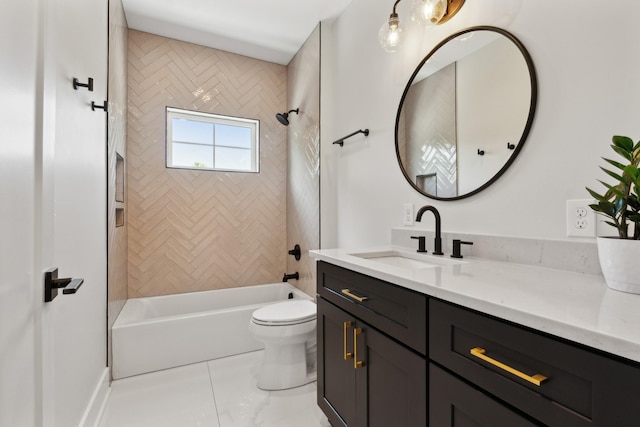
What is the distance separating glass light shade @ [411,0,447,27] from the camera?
4.76 feet

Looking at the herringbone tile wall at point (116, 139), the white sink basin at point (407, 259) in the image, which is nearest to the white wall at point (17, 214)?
the white sink basin at point (407, 259)

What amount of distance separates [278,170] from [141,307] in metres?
1.84

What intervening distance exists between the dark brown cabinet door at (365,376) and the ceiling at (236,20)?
2.27 m

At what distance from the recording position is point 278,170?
3.34 meters

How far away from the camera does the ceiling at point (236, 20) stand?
2.34m

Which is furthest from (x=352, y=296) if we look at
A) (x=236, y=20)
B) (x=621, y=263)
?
(x=236, y=20)

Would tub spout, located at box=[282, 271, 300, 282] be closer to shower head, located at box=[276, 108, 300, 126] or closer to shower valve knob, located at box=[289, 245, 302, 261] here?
shower valve knob, located at box=[289, 245, 302, 261]

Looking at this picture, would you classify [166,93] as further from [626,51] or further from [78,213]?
[626,51]

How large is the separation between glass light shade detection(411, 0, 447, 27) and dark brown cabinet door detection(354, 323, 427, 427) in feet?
4.91

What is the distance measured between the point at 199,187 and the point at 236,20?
5.01 feet

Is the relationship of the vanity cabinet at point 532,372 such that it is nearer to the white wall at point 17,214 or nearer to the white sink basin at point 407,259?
the white sink basin at point 407,259

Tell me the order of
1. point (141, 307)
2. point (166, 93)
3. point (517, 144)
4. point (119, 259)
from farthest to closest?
point (166, 93) < point (141, 307) < point (119, 259) < point (517, 144)

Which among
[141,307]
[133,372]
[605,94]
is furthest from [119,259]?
[605,94]

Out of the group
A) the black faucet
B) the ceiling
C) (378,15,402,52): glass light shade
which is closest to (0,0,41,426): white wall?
the black faucet
